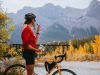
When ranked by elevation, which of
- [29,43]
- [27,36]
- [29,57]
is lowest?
[29,57]

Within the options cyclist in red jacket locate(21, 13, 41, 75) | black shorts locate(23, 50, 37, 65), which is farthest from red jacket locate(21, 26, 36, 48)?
black shorts locate(23, 50, 37, 65)

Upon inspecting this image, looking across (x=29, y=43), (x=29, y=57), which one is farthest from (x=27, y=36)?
(x=29, y=57)

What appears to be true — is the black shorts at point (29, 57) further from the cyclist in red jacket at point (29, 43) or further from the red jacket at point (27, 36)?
the red jacket at point (27, 36)

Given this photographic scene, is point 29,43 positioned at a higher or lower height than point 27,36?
lower

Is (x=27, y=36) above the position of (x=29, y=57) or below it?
above

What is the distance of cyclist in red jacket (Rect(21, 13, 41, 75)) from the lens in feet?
23.9

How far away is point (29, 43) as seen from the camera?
7.33 metres

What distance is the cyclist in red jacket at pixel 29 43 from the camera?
23.9 ft

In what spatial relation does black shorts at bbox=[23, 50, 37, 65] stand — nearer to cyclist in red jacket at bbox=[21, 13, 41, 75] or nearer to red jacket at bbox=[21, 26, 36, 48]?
cyclist in red jacket at bbox=[21, 13, 41, 75]

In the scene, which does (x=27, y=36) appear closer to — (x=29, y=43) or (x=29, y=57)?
(x=29, y=43)

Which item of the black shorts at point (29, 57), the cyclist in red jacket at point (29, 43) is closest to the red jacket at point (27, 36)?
the cyclist in red jacket at point (29, 43)

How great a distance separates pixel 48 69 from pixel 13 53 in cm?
564

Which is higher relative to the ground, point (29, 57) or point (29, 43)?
point (29, 43)

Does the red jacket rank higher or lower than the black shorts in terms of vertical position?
higher
